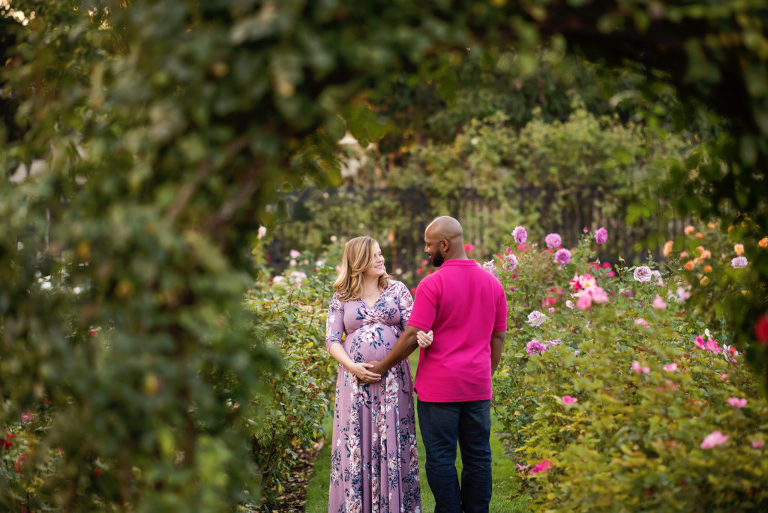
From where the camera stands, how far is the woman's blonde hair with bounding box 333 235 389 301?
4.18m

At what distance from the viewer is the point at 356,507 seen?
4.07 meters

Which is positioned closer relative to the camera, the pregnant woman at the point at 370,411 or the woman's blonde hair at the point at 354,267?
the pregnant woman at the point at 370,411

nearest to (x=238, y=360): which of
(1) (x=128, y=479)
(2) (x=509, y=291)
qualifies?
(1) (x=128, y=479)

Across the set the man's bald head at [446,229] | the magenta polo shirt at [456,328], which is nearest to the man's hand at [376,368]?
the magenta polo shirt at [456,328]

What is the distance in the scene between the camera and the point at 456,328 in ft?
12.5

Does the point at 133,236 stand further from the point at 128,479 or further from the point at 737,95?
the point at 737,95

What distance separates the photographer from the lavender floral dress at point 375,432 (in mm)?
4051

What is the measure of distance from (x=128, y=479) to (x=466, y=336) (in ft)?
7.20

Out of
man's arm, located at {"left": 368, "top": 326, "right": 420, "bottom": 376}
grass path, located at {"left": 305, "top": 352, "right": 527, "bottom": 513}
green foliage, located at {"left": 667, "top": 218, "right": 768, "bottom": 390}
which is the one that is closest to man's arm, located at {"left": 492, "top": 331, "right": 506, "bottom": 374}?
man's arm, located at {"left": 368, "top": 326, "right": 420, "bottom": 376}

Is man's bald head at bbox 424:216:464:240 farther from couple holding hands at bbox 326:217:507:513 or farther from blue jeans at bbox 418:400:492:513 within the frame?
blue jeans at bbox 418:400:492:513

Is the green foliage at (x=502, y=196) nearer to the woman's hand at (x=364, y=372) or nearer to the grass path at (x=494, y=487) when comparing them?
the grass path at (x=494, y=487)

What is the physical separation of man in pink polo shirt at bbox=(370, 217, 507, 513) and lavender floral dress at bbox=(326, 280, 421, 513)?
170 mm

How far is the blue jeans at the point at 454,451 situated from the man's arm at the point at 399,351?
283 millimetres

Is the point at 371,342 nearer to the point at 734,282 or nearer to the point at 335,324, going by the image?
the point at 335,324
